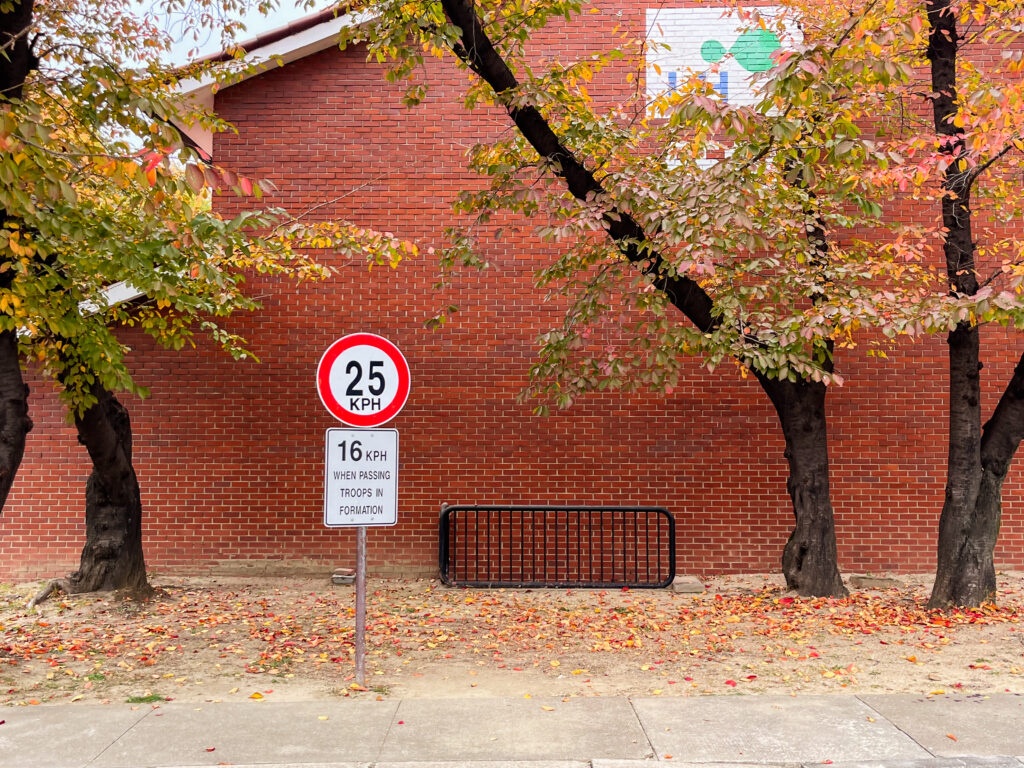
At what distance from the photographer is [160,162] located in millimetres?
4129

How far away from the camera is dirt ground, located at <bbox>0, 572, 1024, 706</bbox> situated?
18.3 ft

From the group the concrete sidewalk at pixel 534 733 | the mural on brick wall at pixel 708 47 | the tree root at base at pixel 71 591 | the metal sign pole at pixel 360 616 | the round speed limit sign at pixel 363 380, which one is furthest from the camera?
the mural on brick wall at pixel 708 47

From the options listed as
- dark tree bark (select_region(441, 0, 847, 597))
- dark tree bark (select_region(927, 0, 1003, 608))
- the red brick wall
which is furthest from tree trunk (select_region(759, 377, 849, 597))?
the red brick wall

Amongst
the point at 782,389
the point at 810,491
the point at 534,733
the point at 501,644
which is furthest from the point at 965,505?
the point at 534,733

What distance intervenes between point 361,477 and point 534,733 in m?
2.08

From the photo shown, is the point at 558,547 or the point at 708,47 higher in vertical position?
the point at 708,47

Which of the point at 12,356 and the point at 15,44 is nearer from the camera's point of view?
the point at 15,44

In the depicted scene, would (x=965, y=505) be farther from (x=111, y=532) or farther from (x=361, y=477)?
(x=111, y=532)

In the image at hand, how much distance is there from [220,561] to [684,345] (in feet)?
20.9

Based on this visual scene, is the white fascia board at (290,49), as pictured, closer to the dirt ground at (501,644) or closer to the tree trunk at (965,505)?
the dirt ground at (501,644)

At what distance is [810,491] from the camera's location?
27.0 feet

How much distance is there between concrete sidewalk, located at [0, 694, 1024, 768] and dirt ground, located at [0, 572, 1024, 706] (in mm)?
316

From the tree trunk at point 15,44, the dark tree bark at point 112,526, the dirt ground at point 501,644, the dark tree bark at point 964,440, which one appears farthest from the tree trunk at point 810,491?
the tree trunk at point 15,44

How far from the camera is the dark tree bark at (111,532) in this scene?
814 cm
